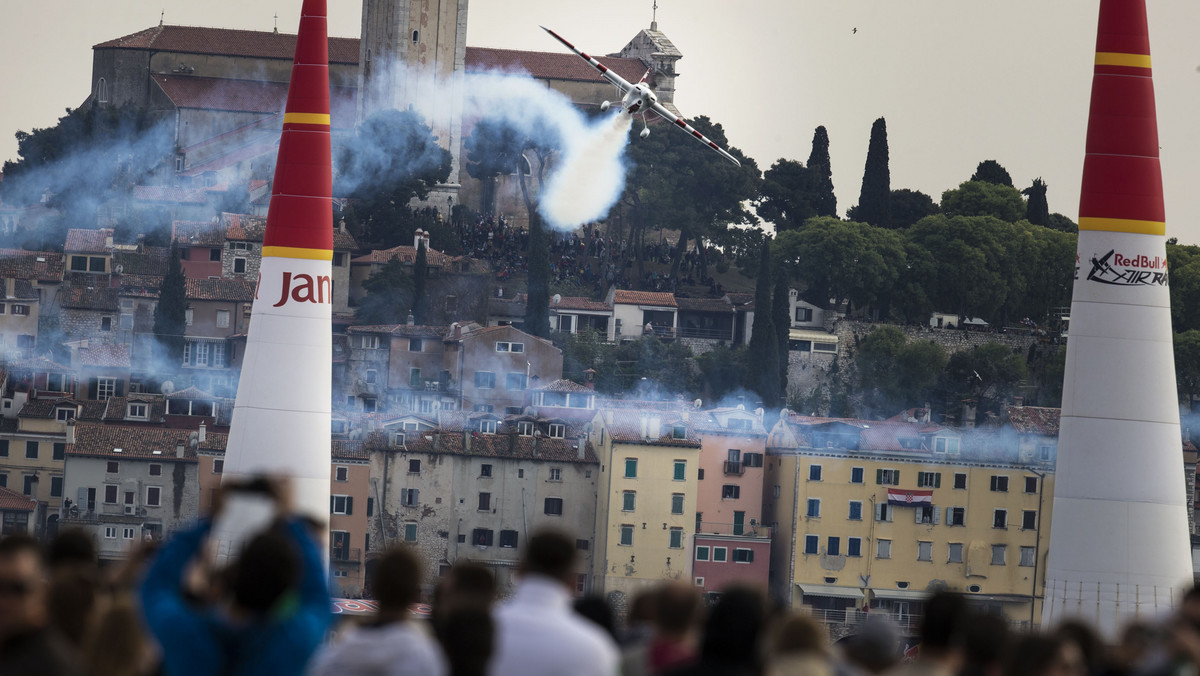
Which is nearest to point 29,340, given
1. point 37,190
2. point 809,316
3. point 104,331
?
point 104,331

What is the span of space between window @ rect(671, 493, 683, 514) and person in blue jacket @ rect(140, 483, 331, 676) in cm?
6858

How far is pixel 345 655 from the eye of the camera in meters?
7.92

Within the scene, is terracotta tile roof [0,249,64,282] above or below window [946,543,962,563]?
above

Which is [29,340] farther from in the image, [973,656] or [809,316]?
[973,656]

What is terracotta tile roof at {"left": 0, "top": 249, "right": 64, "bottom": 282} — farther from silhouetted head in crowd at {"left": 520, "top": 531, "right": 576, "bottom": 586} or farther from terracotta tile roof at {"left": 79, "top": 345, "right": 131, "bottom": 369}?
silhouetted head in crowd at {"left": 520, "top": 531, "right": 576, "bottom": 586}

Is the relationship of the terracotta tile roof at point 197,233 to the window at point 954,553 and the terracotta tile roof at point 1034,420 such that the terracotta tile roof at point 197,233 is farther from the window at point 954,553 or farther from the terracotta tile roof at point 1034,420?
the window at point 954,553

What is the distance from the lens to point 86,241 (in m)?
101

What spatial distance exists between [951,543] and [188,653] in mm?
70734

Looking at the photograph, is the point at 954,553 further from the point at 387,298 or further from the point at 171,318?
the point at 171,318

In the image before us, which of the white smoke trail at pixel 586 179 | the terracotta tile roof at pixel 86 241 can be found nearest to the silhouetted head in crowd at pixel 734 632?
the terracotta tile roof at pixel 86 241

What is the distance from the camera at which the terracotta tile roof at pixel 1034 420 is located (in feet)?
278

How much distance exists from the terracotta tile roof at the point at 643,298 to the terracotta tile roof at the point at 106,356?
24.8 meters

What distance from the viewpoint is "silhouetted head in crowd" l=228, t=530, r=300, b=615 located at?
25.1 ft

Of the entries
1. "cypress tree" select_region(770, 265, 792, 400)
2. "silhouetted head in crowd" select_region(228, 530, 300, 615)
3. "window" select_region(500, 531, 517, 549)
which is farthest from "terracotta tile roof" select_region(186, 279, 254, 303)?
"silhouetted head in crowd" select_region(228, 530, 300, 615)
